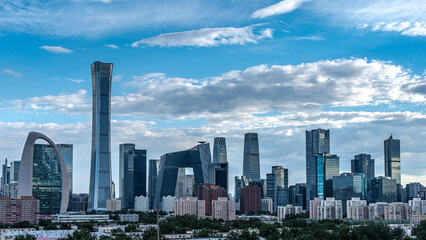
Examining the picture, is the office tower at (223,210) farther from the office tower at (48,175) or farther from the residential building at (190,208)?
the office tower at (48,175)

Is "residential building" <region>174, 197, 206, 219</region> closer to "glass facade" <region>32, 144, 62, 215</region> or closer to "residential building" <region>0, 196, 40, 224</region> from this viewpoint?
"glass facade" <region>32, 144, 62, 215</region>

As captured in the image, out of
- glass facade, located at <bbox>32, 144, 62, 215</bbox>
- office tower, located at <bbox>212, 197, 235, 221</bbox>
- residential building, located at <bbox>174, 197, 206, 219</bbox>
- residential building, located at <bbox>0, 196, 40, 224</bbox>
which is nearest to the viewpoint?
residential building, located at <bbox>0, 196, 40, 224</bbox>

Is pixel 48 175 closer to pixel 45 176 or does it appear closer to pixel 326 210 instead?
pixel 45 176

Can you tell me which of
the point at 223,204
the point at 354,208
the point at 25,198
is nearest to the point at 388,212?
Result: the point at 354,208

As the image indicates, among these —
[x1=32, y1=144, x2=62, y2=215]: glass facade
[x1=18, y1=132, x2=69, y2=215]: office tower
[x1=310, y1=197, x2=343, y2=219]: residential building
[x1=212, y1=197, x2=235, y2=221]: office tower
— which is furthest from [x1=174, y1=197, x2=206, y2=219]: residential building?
[x1=32, y1=144, x2=62, y2=215]: glass facade

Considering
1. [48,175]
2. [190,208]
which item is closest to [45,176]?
[48,175]
